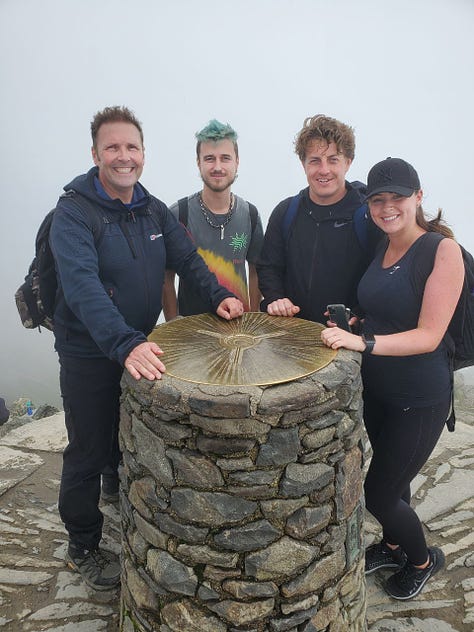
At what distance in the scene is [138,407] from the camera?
8.53 feet

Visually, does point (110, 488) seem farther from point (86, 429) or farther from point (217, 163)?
point (217, 163)

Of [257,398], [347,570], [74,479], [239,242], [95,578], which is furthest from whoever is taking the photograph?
[239,242]

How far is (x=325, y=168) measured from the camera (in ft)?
11.0

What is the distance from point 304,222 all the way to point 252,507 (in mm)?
2211

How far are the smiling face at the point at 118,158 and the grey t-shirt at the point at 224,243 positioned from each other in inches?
40.6

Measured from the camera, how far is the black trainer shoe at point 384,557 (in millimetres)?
3918

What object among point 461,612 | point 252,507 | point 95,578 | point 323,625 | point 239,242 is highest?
point 239,242

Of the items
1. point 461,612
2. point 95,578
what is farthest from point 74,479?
point 461,612

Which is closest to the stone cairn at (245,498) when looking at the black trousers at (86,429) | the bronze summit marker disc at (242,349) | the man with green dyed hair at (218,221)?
the bronze summit marker disc at (242,349)

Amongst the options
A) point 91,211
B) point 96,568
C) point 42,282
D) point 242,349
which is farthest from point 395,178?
point 96,568

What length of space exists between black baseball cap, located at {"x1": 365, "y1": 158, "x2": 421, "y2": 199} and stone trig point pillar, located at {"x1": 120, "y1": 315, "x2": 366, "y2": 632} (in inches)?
41.1

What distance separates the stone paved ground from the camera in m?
3.59

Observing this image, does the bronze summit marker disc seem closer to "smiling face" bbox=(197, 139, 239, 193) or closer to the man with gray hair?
the man with gray hair

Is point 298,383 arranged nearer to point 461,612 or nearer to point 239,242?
point 239,242
